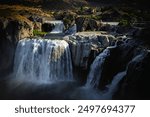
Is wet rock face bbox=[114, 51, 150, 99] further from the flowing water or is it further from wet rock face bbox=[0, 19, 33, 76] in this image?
wet rock face bbox=[0, 19, 33, 76]

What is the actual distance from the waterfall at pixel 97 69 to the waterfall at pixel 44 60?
1.00 metres

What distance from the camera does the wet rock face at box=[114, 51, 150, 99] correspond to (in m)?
6.39

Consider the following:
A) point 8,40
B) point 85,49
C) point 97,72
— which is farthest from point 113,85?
point 8,40

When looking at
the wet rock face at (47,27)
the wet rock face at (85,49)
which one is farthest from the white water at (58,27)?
the wet rock face at (85,49)

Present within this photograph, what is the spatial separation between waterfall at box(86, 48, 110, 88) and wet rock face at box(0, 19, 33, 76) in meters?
3.66

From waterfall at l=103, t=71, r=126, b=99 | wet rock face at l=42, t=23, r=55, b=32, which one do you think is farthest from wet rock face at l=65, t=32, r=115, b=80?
wet rock face at l=42, t=23, r=55, b=32

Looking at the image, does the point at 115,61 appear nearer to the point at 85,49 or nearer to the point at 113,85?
the point at 113,85

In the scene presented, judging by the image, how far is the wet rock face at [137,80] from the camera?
21.0 ft

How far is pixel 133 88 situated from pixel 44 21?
972 centimetres

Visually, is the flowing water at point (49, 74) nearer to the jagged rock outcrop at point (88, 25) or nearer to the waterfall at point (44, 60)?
the waterfall at point (44, 60)

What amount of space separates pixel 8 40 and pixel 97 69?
413 cm

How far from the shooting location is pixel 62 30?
48.3ft

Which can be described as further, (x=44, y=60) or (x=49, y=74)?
(x=44, y=60)

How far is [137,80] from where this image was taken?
260 inches
